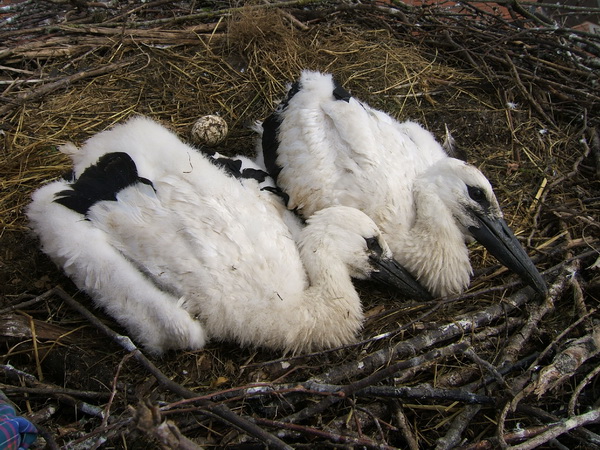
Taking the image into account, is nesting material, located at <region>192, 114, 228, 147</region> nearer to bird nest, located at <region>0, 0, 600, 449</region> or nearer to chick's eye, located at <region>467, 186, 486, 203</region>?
bird nest, located at <region>0, 0, 600, 449</region>

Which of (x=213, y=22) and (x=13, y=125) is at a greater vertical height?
(x=213, y=22)

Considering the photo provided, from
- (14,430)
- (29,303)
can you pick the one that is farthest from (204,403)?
(29,303)

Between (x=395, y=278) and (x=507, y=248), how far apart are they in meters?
0.51

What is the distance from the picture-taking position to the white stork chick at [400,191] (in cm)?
228

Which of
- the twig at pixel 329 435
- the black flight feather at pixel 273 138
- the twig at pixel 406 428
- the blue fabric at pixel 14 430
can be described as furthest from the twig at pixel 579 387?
the blue fabric at pixel 14 430

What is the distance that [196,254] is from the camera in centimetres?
196

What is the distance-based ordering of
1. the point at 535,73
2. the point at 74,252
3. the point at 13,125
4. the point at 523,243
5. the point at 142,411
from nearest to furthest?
the point at 142,411 < the point at 74,252 < the point at 523,243 < the point at 13,125 < the point at 535,73

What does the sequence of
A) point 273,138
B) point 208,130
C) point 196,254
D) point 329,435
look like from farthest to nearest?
point 208,130 < point 273,138 < point 196,254 < point 329,435

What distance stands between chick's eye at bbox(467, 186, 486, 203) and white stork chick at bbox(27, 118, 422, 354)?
48 centimetres

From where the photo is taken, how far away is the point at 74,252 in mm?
1952

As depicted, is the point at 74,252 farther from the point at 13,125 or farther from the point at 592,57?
the point at 592,57

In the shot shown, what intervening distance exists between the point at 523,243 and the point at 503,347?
0.72 meters

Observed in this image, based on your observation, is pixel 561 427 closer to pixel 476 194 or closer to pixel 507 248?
pixel 507 248

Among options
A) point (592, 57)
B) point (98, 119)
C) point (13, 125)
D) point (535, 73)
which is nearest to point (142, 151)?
point (98, 119)
